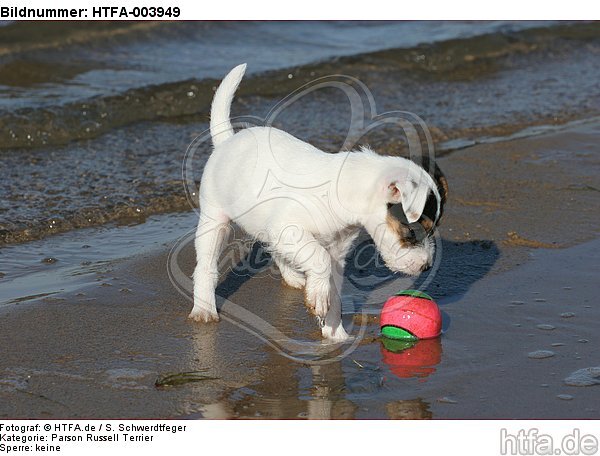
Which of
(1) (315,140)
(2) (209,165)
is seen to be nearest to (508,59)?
(1) (315,140)

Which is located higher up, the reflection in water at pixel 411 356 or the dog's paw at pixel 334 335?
the dog's paw at pixel 334 335

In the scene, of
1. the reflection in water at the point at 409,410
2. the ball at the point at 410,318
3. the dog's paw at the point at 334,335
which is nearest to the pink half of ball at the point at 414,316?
the ball at the point at 410,318

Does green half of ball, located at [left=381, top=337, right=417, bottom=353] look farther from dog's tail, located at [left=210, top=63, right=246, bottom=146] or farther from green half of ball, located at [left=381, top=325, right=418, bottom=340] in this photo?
dog's tail, located at [left=210, top=63, right=246, bottom=146]

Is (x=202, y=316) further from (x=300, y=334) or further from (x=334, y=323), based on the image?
(x=334, y=323)

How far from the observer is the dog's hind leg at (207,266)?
5953 mm

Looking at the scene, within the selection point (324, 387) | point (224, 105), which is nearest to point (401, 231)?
point (324, 387)

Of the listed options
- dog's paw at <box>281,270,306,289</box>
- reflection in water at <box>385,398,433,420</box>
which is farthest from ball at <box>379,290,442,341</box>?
dog's paw at <box>281,270,306,289</box>

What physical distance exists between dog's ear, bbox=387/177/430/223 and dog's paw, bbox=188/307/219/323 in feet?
5.02

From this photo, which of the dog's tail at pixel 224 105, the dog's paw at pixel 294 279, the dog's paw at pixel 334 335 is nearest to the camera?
the dog's paw at pixel 334 335

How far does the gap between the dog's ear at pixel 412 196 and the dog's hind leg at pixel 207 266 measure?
1.47 metres

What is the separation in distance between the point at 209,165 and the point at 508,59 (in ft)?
35.4

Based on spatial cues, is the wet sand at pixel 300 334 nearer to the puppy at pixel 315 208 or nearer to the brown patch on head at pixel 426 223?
the puppy at pixel 315 208
